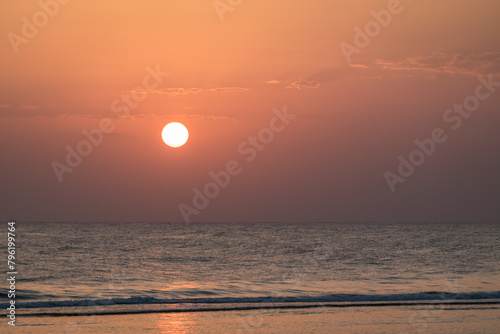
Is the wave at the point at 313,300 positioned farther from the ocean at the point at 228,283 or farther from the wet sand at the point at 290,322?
the wet sand at the point at 290,322

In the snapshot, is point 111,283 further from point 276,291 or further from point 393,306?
point 393,306

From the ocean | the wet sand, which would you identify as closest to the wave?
the ocean

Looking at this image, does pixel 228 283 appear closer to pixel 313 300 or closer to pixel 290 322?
pixel 313 300

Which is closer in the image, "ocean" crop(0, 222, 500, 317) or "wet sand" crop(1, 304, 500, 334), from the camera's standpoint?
"wet sand" crop(1, 304, 500, 334)

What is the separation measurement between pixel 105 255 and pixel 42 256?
6.80 m

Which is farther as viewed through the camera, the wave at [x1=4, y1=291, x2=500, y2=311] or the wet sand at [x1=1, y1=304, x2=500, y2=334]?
the wave at [x1=4, y1=291, x2=500, y2=311]

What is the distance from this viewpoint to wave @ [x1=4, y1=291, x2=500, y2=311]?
23.8 m

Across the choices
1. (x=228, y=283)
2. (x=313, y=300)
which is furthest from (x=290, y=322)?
(x=228, y=283)

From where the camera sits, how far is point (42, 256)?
54781mm

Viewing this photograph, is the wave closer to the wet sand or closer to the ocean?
the ocean

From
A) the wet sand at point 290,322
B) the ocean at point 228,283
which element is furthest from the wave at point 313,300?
the wet sand at point 290,322

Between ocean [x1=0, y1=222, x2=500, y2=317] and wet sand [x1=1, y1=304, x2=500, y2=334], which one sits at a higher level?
ocean [x1=0, y1=222, x2=500, y2=317]

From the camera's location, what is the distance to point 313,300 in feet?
82.5

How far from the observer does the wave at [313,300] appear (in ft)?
78.2
